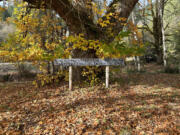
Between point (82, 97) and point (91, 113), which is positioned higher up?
point (82, 97)

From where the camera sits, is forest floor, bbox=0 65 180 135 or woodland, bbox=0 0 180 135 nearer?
forest floor, bbox=0 65 180 135

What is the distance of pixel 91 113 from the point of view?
3.36 m

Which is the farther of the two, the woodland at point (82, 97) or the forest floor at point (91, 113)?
the woodland at point (82, 97)

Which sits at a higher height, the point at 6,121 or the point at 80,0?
the point at 80,0

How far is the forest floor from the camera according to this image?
8.75ft

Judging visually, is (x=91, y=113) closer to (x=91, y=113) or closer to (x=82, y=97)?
(x=91, y=113)

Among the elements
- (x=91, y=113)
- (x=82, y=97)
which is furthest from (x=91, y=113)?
(x=82, y=97)

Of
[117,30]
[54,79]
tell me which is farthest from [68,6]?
[54,79]

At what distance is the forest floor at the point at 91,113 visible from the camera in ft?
8.75

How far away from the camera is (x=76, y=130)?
2.68 m

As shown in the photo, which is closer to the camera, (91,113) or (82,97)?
(91,113)

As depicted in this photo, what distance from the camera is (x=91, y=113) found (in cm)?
336

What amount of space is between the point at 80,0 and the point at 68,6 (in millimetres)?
637

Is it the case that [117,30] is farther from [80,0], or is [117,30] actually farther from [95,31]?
[80,0]
